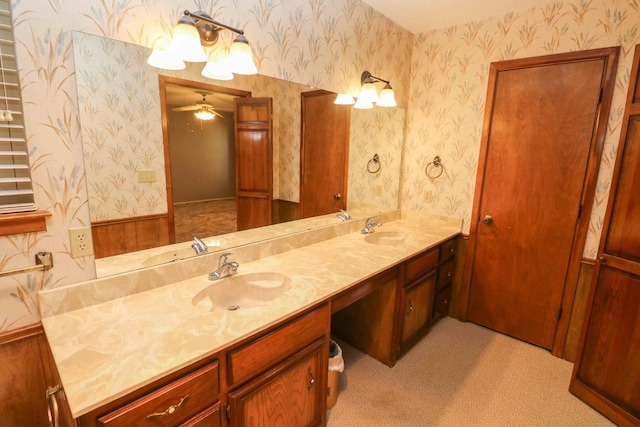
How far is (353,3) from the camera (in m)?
2.11

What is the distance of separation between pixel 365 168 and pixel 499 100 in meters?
1.10

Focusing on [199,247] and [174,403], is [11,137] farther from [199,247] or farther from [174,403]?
[174,403]

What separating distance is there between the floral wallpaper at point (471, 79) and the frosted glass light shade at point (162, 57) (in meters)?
2.08

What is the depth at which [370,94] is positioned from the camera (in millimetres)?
2273

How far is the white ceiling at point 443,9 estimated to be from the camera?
→ 7.04 feet

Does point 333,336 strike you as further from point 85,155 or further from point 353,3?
point 353,3

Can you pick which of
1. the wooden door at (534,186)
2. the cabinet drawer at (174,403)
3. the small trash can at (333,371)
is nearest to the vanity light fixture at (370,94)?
the wooden door at (534,186)

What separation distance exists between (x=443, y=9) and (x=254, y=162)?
173 centimetres

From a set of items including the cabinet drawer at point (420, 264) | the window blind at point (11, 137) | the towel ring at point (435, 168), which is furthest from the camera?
the towel ring at point (435, 168)

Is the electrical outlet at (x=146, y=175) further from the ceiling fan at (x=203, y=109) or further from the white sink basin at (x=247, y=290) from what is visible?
the white sink basin at (x=247, y=290)

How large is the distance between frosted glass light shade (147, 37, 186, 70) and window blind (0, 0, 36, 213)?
1.43 feet

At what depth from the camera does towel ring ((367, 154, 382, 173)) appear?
2689 millimetres

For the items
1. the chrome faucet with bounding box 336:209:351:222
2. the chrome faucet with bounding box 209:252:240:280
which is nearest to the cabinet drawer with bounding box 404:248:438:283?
the chrome faucet with bounding box 336:209:351:222

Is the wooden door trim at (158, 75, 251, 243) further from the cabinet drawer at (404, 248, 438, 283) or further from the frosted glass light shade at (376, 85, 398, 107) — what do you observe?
the cabinet drawer at (404, 248, 438, 283)
